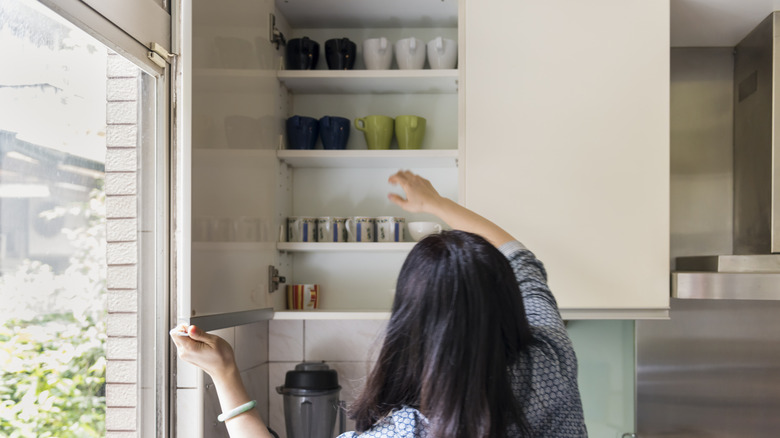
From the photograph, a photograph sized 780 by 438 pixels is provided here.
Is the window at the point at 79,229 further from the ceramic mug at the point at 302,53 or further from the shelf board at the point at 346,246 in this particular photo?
the ceramic mug at the point at 302,53

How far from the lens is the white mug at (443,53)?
2111mm

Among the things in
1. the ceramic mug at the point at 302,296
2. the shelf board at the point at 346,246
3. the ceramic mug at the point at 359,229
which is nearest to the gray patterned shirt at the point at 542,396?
the shelf board at the point at 346,246

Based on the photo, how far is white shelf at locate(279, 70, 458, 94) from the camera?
207 cm

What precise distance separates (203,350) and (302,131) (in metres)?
0.99

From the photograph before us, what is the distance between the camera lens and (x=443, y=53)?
83.4 inches

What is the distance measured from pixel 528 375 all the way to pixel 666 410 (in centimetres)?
139

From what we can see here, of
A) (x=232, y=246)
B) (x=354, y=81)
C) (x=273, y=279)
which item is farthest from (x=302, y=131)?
(x=232, y=246)

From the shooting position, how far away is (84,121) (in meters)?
1.32

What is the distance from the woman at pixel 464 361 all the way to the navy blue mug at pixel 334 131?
1.07m

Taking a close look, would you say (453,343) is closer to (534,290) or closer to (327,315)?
(534,290)

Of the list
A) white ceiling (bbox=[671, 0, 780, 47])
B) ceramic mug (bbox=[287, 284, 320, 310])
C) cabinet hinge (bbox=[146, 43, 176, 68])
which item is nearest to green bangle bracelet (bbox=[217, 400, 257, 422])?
cabinet hinge (bbox=[146, 43, 176, 68])

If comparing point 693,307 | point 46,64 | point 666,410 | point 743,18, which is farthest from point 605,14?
point 46,64

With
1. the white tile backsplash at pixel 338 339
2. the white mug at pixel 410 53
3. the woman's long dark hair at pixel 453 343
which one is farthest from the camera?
the white tile backsplash at pixel 338 339

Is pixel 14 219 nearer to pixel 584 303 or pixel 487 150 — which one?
pixel 487 150
